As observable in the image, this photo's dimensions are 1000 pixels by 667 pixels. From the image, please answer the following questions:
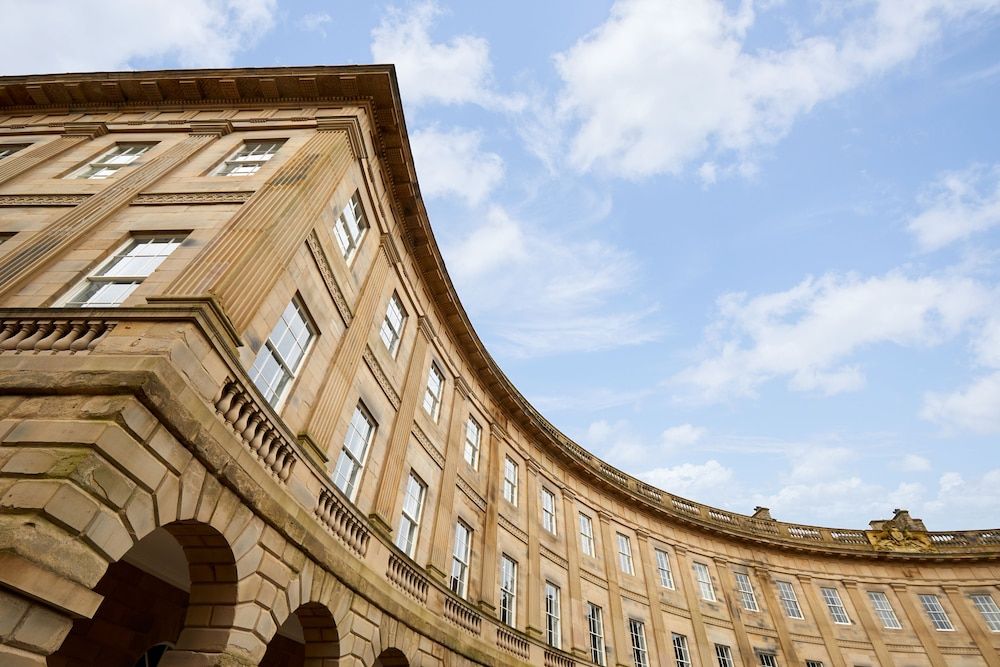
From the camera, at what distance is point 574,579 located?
19359 mm

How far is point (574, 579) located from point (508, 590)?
3930 millimetres

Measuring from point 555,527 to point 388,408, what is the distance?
10710 millimetres

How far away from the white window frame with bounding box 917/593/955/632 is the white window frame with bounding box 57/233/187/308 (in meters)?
37.3

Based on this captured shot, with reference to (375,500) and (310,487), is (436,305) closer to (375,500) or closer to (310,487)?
(375,500)

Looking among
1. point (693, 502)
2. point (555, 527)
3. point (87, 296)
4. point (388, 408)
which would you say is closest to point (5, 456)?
point (87, 296)

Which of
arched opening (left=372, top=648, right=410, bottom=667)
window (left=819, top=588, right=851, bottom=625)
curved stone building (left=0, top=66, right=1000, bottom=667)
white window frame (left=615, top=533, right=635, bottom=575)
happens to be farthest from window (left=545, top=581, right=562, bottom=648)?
window (left=819, top=588, right=851, bottom=625)

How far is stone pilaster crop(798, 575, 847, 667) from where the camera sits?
24312mm

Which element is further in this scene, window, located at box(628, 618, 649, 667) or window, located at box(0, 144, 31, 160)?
window, located at box(628, 618, 649, 667)

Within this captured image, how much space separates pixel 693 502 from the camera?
28422mm

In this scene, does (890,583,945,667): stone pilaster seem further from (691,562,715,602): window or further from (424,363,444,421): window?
(424,363,444,421): window

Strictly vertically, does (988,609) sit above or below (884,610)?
above

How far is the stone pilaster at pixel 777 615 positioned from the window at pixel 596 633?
858cm

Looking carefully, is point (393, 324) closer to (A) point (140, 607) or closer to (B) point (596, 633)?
(A) point (140, 607)

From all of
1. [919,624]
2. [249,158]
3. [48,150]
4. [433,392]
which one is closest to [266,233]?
[249,158]
